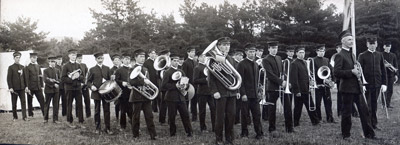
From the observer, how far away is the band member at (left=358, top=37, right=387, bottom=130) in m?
5.66

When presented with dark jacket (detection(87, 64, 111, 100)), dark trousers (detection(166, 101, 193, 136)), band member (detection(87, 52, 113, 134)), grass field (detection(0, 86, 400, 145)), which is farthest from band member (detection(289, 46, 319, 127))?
dark jacket (detection(87, 64, 111, 100))

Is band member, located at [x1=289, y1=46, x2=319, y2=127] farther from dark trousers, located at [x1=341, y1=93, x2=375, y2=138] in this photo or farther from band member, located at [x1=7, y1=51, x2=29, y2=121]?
band member, located at [x1=7, y1=51, x2=29, y2=121]

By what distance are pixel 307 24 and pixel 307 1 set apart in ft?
1.31

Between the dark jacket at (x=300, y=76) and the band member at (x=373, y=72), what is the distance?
1.01 metres

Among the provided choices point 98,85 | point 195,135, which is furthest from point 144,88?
point 98,85

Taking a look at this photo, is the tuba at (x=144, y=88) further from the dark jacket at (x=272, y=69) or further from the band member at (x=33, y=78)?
the band member at (x=33, y=78)

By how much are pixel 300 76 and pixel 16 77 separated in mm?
5926

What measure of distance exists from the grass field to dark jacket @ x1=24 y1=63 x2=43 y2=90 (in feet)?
3.02

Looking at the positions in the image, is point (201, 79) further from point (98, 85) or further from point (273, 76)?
point (98, 85)

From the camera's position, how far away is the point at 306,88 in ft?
21.1

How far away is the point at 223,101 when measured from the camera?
5098mm

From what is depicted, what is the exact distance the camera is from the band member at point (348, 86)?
5.16 meters

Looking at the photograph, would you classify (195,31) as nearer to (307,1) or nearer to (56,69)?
(307,1)

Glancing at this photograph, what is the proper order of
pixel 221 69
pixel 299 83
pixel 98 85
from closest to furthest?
1. pixel 221 69
2. pixel 299 83
3. pixel 98 85
